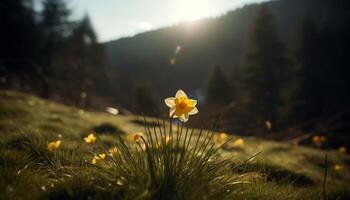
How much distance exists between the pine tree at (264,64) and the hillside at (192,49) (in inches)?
2977

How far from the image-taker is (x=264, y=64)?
29.4 m

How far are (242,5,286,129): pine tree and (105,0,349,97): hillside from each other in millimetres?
75611

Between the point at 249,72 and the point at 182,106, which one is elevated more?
the point at 249,72

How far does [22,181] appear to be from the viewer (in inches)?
92.5

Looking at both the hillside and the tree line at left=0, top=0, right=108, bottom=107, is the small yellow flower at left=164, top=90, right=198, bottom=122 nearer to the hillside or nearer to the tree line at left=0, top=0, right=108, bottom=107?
the tree line at left=0, top=0, right=108, bottom=107

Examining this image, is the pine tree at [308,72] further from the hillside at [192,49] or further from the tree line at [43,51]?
the hillside at [192,49]

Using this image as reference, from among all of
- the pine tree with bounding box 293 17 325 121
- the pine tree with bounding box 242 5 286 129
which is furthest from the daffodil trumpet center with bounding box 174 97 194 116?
the pine tree with bounding box 293 17 325 121

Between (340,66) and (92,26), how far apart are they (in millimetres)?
34621

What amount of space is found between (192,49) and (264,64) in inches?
3609

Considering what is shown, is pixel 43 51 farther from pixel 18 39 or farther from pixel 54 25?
pixel 18 39

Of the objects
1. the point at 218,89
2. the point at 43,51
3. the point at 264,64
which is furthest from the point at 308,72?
the point at 43,51

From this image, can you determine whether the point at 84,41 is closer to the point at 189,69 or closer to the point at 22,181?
the point at 22,181

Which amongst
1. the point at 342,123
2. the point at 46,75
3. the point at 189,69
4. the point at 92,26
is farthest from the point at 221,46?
the point at 342,123

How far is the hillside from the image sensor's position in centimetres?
10994
